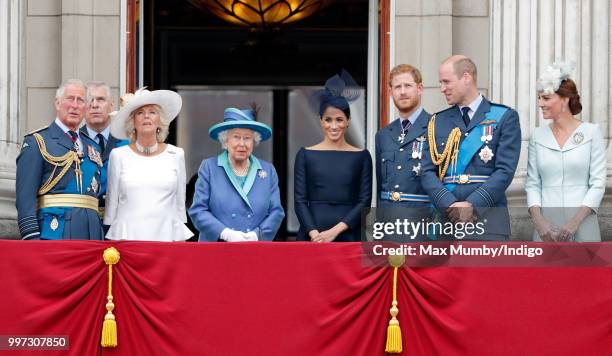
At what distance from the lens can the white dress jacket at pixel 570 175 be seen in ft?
32.7

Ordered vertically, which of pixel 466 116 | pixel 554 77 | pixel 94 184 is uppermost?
pixel 554 77

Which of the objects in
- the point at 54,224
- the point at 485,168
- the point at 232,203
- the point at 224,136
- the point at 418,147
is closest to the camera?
the point at 485,168

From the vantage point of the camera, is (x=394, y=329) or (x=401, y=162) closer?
(x=394, y=329)

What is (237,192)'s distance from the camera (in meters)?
10.3

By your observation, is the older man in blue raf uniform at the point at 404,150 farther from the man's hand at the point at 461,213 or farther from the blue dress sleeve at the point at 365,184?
the man's hand at the point at 461,213

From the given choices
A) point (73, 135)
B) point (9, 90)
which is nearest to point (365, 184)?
point (73, 135)

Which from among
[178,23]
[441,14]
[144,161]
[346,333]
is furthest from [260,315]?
[178,23]

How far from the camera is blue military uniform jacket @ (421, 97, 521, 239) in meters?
9.63

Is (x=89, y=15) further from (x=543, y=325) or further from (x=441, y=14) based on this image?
(x=543, y=325)

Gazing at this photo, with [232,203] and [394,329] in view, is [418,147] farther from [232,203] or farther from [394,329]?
[394,329]

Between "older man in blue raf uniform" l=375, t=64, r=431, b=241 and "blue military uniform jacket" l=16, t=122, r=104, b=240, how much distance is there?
6.49 feet

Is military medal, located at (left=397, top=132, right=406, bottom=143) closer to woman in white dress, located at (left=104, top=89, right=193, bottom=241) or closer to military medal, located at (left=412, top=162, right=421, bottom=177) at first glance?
military medal, located at (left=412, top=162, right=421, bottom=177)

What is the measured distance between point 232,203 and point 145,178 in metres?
0.62

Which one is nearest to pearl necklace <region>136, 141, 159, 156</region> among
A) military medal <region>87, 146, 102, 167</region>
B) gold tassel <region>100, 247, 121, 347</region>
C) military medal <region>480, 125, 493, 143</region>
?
military medal <region>87, 146, 102, 167</region>
